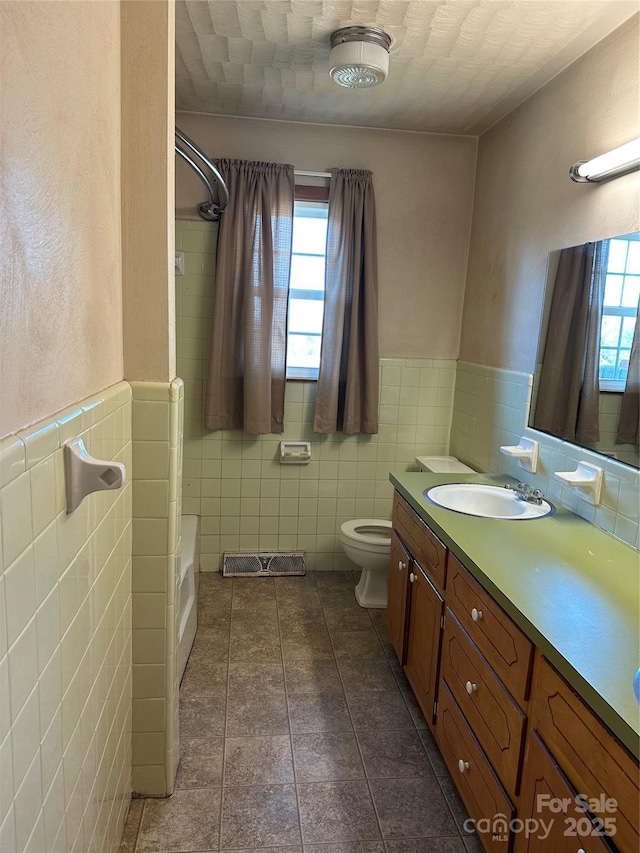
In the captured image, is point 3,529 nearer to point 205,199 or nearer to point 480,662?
point 480,662

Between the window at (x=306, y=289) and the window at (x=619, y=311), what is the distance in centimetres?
169

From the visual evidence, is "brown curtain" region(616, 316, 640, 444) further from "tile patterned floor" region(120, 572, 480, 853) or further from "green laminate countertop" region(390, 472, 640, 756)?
"tile patterned floor" region(120, 572, 480, 853)

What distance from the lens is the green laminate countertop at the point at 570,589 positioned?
110cm

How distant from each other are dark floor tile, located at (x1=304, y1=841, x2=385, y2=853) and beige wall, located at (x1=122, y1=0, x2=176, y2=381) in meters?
1.40

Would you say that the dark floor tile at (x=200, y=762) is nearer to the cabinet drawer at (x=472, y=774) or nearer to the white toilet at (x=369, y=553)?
the cabinet drawer at (x=472, y=774)

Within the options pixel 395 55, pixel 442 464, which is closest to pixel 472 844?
pixel 442 464

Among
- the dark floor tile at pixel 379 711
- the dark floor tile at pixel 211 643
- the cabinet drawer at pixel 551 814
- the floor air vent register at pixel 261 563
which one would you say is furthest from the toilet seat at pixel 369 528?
the cabinet drawer at pixel 551 814

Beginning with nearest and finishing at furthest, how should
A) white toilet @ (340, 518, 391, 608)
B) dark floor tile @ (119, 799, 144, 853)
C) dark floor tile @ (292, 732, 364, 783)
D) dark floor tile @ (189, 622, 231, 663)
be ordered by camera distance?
1. dark floor tile @ (119, 799, 144, 853)
2. dark floor tile @ (292, 732, 364, 783)
3. dark floor tile @ (189, 622, 231, 663)
4. white toilet @ (340, 518, 391, 608)

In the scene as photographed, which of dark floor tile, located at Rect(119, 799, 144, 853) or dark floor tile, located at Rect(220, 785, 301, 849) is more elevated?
dark floor tile, located at Rect(119, 799, 144, 853)

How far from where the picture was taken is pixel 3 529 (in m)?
0.73

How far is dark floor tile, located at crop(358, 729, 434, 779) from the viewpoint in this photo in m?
1.95

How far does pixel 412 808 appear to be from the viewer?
71.1 inches

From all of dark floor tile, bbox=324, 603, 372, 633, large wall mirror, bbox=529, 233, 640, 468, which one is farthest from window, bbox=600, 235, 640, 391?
dark floor tile, bbox=324, 603, 372, 633

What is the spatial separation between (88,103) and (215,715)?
6.67 feet
